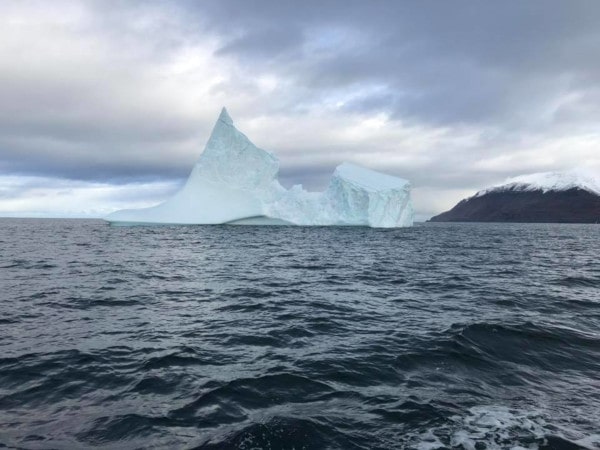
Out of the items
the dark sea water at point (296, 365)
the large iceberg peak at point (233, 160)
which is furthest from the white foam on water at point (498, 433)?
the large iceberg peak at point (233, 160)

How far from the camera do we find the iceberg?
1893 inches

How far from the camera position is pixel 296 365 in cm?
704

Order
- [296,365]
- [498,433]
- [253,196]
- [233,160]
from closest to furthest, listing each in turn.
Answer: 1. [498,433]
2. [296,365]
3. [233,160]
4. [253,196]

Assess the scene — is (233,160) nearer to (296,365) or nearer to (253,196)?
(253,196)

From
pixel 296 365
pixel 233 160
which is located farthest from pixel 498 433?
pixel 233 160

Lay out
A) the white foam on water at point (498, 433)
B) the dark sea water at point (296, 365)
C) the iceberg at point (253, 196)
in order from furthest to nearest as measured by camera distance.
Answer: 1. the iceberg at point (253, 196)
2. the dark sea water at point (296, 365)
3. the white foam on water at point (498, 433)

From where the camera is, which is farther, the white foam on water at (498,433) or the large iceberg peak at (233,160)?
the large iceberg peak at (233,160)

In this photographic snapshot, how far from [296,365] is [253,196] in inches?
1709

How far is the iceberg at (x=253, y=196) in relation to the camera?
158ft

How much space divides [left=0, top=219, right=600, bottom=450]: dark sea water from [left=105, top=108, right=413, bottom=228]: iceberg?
34764mm

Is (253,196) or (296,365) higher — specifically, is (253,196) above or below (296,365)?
above

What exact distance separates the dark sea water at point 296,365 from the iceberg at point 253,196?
34764 millimetres

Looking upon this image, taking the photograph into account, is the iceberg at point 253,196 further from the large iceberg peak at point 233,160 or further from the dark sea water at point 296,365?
the dark sea water at point 296,365

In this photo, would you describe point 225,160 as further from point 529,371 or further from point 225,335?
point 529,371
